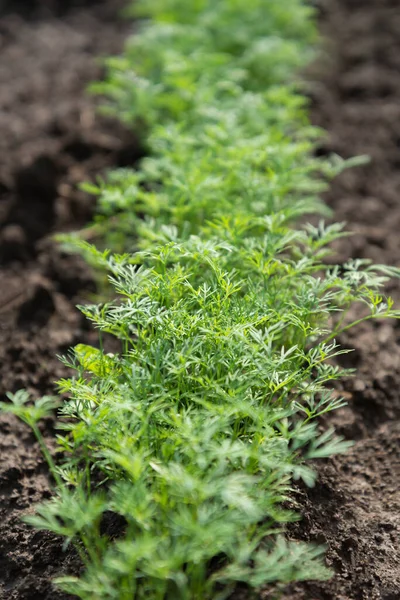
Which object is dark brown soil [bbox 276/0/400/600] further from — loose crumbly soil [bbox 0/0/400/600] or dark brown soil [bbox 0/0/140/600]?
dark brown soil [bbox 0/0/140/600]

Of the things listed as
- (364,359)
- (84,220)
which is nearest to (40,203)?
(84,220)

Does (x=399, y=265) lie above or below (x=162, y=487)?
below

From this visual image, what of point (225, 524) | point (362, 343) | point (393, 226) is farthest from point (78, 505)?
point (393, 226)

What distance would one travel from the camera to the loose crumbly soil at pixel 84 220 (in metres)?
2.38

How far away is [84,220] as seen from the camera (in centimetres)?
410

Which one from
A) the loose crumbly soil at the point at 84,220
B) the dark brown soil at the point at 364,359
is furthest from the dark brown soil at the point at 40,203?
the dark brown soil at the point at 364,359

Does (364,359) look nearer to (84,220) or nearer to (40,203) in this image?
(84,220)

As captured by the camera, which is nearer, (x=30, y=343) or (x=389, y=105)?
(x=30, y=343)

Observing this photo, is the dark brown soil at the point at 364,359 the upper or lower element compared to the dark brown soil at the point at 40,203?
lower

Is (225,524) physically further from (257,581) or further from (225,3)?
(225,3)

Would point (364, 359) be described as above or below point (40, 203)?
below

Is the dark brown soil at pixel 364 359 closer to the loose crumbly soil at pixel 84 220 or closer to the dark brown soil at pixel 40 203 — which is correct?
the loose crumbly soil at pixel 84 220

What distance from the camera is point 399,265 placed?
3822 mm

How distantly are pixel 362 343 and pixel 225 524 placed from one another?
1719mm
